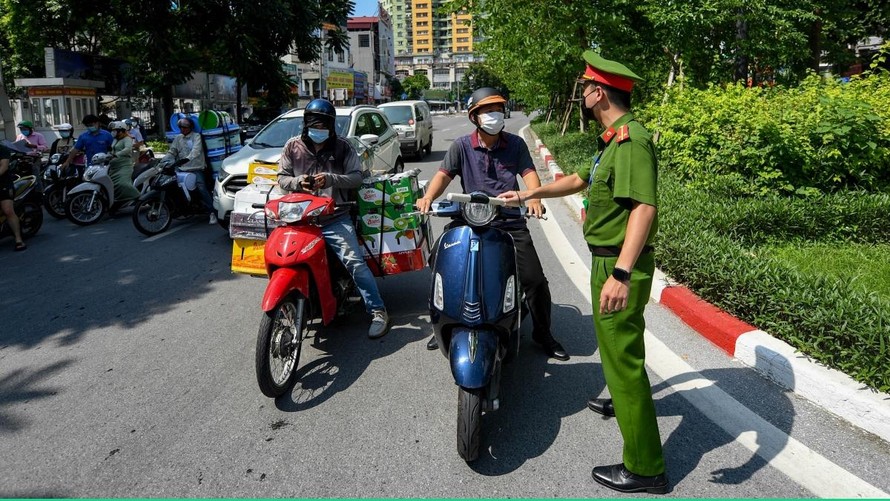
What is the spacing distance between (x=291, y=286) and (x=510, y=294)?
4.33 ft

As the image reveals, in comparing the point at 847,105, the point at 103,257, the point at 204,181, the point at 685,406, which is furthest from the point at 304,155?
the point at 847,105

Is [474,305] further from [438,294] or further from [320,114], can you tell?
[320,114]

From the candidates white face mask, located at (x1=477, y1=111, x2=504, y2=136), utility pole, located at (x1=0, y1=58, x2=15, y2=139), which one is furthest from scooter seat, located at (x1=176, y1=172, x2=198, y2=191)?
utility pole, located at (x1=0, y1=58, x2=15, y2=139)

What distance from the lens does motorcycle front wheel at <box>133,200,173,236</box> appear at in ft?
28.2

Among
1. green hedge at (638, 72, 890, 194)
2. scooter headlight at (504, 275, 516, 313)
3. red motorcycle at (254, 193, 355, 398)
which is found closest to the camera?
scooter headlight at (504, 275, 516, 313)

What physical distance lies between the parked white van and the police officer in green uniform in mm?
14654

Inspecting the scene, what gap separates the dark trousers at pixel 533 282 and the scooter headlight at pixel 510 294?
1.65 feet

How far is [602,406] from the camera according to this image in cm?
343

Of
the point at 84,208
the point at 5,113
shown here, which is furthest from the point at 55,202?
the point at 5,113

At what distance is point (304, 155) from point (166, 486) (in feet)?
8.14

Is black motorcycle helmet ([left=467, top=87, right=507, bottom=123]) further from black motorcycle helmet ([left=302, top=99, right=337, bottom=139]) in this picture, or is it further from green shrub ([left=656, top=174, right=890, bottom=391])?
green shrub ([left=656, top=174, right=890, bottom=391])

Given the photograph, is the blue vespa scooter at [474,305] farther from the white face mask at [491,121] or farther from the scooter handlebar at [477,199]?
the white face mask at [491,121]

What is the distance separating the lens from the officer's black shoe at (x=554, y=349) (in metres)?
4.16

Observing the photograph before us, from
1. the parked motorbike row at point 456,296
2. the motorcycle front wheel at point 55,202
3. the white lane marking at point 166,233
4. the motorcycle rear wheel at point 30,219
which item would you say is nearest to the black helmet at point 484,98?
the parked motorbike row at point 456,296
